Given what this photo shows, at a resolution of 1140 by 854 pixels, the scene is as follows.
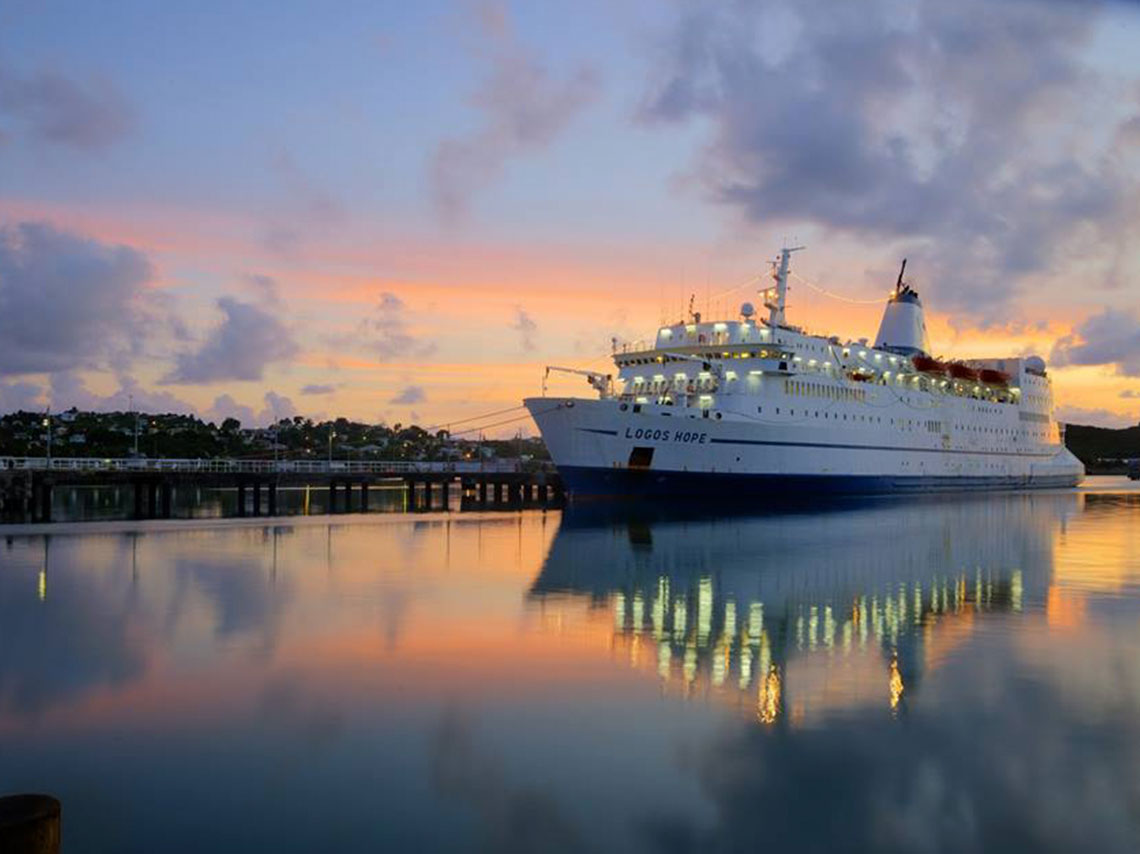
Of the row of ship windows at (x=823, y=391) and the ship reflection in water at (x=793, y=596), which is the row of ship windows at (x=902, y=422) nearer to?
the row of ship windows at (x=823, y=391)

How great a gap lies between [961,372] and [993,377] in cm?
606

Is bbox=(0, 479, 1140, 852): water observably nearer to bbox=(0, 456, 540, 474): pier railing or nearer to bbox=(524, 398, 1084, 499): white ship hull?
bbox=(524, 398, 1084, 499): white ship hull

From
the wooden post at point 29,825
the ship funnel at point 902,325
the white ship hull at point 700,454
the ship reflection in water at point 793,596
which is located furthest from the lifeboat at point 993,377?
the wooden post at point 29,825

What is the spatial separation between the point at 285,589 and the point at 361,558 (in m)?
5.76

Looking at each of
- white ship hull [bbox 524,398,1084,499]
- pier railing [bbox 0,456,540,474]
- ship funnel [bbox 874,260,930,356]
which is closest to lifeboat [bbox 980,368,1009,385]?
ship funnel [bbox 874,260,930,356]

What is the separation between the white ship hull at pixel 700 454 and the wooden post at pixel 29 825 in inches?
1356

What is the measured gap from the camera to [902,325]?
2527 inches

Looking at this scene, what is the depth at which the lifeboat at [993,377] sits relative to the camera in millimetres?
65562

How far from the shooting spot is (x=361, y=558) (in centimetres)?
2392

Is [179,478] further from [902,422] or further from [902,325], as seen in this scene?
[902,325]

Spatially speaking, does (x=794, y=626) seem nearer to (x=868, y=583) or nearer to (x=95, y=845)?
(x=868, y=583)

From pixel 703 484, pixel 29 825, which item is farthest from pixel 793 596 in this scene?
pixel 703 484

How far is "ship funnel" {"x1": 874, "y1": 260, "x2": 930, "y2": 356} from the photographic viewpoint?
6366cm

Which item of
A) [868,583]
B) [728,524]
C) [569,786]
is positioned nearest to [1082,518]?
[728,524]
